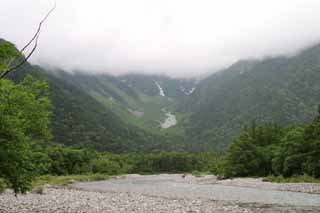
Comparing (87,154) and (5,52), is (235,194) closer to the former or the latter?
(5,52)

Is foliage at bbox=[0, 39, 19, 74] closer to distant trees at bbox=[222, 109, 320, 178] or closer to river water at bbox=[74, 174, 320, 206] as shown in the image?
river water at bbox=[74, 174, 320, 206]

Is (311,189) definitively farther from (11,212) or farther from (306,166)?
(11,212)

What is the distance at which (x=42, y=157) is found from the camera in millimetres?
30391

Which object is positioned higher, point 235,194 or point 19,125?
Result: point 19,125

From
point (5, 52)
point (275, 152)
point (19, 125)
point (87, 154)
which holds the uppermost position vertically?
point (87, 154)

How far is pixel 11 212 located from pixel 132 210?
9256 millimetres

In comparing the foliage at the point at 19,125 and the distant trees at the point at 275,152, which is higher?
the distant trees at the point at 275,152

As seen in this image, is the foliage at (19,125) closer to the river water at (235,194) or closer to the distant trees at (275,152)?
the river water at (235,194)

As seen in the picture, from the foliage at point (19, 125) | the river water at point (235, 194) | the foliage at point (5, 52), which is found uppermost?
the foliage at point (5, 52)

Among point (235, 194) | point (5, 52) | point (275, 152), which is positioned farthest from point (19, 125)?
point (275, 152)

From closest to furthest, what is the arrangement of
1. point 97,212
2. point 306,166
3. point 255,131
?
point 97,212 < point 306,166 < point 255,131

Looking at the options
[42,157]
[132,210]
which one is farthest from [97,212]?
[42,157]

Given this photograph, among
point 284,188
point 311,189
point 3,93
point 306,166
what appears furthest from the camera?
point 306,166

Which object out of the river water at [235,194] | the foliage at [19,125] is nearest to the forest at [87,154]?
the foliage at [19,125]
